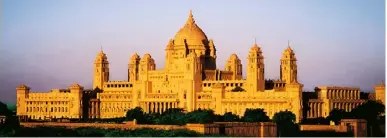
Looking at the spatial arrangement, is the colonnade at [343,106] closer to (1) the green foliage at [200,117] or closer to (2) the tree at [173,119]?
(1) the green foliage at [200,117]

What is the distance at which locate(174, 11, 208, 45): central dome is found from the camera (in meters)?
70.4

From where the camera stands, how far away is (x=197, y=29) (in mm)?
71062

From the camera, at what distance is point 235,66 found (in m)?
69.4

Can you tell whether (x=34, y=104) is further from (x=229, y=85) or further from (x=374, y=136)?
(x=374, y=136)

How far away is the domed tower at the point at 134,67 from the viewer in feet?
235

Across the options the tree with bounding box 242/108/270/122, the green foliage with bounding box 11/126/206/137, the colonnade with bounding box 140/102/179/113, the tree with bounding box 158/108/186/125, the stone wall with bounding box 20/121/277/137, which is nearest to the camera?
the green foliage with bounding box 11/126/206/137

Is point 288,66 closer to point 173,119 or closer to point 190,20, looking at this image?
point 190,20

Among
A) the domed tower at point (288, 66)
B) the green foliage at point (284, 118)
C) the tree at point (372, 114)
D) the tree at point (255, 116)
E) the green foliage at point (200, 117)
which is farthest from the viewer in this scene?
the domed tower at point (288, 66)

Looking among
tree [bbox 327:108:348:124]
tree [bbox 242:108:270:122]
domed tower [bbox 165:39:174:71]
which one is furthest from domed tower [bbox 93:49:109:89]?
tree [bbox 327:108:348:124]

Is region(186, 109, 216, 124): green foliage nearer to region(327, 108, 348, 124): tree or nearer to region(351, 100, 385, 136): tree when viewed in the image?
region(327, 108, 348, 124): tree

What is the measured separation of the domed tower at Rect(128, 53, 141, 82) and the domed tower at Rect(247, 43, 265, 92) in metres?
10.1

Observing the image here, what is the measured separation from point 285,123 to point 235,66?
1954 cm

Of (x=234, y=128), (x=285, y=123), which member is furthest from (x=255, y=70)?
(x=234, y=128)

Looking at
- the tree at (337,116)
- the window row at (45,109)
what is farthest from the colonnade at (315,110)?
the window row at (45,109)
